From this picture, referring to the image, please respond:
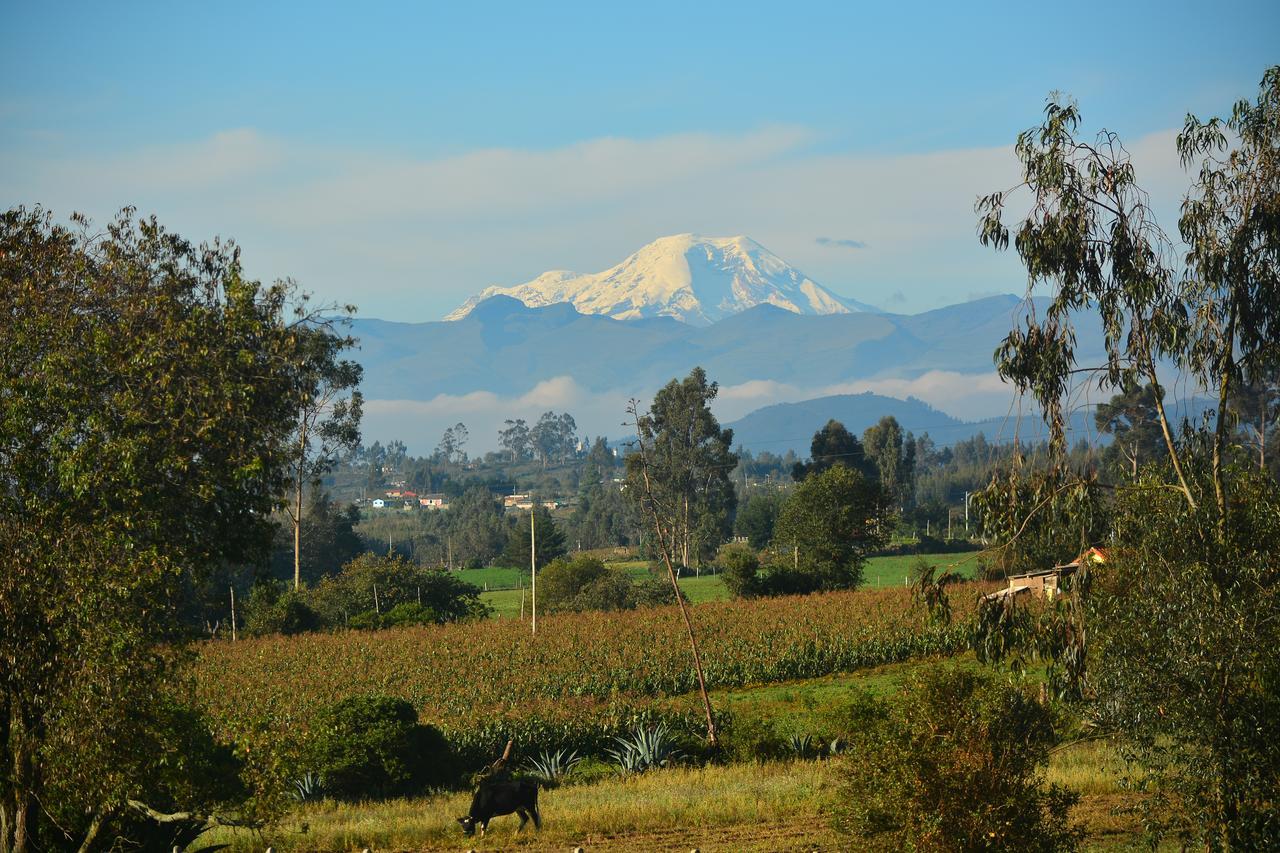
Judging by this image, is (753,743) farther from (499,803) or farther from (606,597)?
(606,597)

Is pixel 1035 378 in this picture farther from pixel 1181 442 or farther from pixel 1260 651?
pixel 1260 651

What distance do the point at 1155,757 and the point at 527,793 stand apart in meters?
8.39

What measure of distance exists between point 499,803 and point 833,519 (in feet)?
178

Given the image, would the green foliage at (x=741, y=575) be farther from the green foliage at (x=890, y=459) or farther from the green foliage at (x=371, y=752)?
the green foliage at (x=890, y=459)

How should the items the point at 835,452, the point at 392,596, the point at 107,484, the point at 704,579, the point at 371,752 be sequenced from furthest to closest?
1. the point at 835,452
2. the point at 704,579
3. the point at 392,596
4. the point at 371,752
5. the point at 107,484

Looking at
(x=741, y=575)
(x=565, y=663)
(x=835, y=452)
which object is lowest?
(x=565, y=663)

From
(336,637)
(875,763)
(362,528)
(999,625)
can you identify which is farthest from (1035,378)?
(362,528)

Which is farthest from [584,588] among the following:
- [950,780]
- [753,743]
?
[950,780]

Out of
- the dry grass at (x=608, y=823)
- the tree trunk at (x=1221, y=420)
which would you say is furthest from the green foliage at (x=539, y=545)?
the tree trunk at (x=1221, y=420)

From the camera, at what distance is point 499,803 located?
1659cm

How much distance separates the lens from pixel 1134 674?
481 inches

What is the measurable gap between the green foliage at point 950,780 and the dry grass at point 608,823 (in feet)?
12.3

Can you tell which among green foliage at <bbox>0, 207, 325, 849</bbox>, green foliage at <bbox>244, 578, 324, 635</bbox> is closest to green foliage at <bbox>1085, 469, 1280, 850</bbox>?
Answer: green foliage at <bbox>0, 207, 325, 849</bbox>

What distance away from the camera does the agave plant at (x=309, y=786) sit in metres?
21.9
